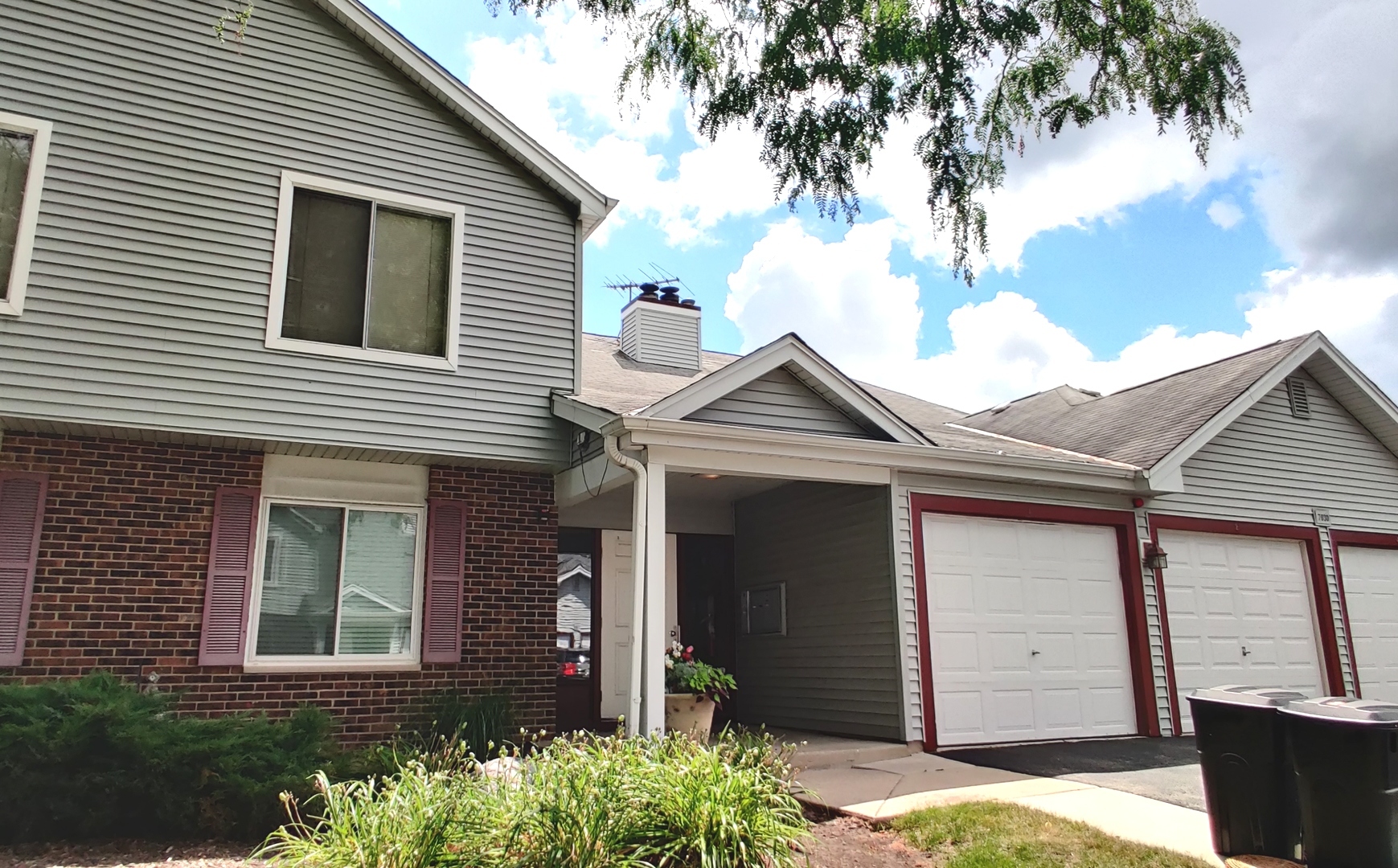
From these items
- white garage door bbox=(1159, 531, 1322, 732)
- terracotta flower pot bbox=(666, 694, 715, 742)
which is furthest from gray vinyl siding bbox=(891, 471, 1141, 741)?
terracotta flower pot bbox=(666, 694, 715, 742)

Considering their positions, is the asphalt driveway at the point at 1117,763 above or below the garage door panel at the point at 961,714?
below

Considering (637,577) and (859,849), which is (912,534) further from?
(859,849)

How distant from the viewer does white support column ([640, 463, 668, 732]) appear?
23.8 ft

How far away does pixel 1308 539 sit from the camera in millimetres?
11977

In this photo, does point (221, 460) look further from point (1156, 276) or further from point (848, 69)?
point (1156, 276)

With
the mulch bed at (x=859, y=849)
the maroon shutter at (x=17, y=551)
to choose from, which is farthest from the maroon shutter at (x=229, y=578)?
the mulch bed at (x=859, y=849)

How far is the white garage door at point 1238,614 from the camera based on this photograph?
10.8 meters

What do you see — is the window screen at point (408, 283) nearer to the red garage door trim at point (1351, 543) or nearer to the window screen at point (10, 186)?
the window screen at point (10, 186)

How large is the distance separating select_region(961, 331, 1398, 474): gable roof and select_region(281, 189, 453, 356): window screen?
23.8 feet

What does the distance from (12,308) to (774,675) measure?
7546 mm

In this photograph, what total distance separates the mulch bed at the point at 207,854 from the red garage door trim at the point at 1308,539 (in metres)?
6.37

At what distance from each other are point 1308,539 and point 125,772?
12.2 metres

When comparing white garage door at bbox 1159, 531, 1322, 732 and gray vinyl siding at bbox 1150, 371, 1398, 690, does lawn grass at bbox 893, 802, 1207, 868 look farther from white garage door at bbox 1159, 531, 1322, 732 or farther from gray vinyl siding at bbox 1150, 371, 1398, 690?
gray vinyl siding at bbox 1150, 371, 1398, 690

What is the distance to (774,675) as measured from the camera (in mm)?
10688
